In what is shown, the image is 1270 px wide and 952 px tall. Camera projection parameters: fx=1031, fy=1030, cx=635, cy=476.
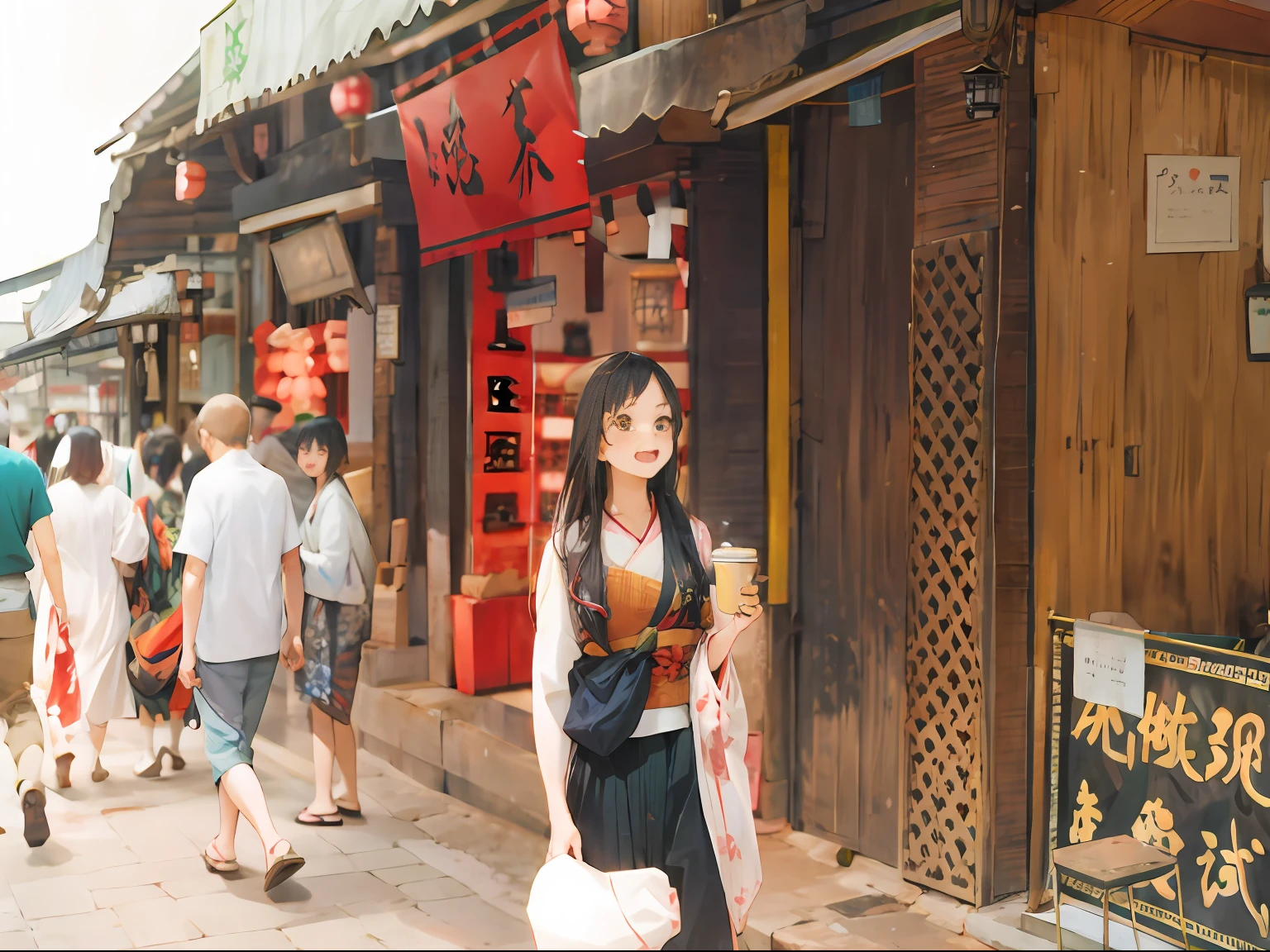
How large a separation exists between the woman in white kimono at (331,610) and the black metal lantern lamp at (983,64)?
3266 millimetres

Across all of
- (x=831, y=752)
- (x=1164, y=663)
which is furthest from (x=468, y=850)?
(x=1164, y=663)

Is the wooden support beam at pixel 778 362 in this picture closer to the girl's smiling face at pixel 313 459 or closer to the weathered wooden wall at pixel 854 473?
the weathered wooden wall at pixel 854 473

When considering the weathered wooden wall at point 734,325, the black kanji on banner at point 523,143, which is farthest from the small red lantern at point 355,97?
the weathered wooden wall at point 734,325

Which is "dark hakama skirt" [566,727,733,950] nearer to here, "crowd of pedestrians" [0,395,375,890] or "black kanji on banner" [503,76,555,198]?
"crowd of pedestrians" [0,395,375,890]

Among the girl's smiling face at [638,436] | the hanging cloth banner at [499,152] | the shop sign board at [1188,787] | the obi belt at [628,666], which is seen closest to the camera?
the obi belt at [628,666]

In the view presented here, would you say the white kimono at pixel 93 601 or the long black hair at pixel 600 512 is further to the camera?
the white kimono at pixel 93 601

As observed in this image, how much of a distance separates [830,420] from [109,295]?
14.3 feet

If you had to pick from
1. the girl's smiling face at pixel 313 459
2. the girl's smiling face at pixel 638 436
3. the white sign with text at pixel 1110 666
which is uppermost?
the girl's smiling face at pixel 638 436

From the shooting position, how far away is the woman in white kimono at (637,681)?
2.98 m

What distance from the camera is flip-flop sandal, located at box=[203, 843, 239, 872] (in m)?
4.36

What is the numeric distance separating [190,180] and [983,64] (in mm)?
4934

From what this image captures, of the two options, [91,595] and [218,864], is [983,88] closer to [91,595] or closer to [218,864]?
[218,864]

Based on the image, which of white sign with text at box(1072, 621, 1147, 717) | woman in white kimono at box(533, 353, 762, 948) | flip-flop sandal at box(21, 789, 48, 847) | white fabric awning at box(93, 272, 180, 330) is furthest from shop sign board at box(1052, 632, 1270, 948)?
white fabric awning at box(93, 272, 180, 330)

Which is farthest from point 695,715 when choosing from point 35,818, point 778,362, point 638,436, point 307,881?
point 35,818
